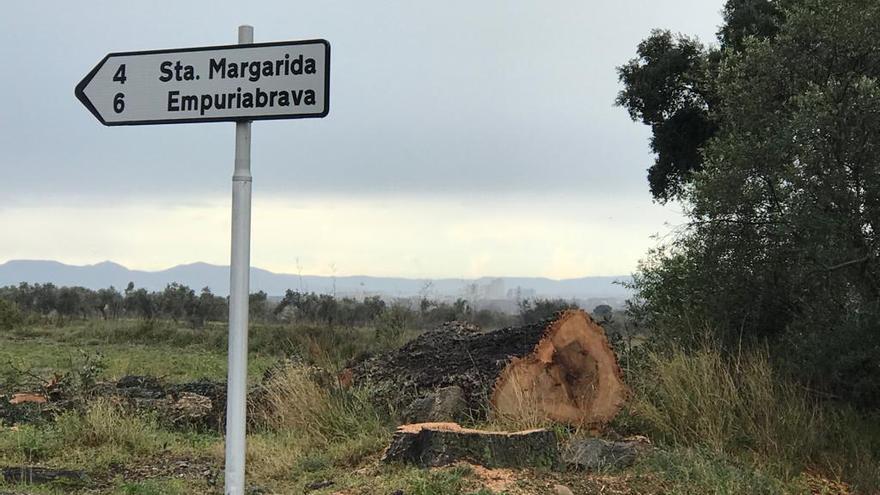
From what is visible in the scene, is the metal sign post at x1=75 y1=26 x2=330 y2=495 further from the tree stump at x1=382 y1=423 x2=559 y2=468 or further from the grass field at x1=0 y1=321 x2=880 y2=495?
the tree stump at x1=382 y1=423 x2=559 y2=468

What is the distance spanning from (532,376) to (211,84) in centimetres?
493

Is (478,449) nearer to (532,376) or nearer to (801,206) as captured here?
(532,376)

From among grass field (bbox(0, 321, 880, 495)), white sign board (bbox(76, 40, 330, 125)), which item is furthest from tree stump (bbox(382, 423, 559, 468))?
white sign board (bbox(76, 40, 330, 125))

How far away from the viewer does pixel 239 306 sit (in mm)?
3617

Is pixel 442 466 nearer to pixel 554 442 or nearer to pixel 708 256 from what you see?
pixel 554 442

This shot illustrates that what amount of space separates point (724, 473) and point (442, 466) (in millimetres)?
2091

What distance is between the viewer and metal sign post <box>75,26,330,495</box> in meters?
3.58

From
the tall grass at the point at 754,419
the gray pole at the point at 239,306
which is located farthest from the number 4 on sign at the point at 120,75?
the tall grass at the point at 754,419

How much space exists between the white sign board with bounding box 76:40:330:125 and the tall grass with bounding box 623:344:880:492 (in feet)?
15.2

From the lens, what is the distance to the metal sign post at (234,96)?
141 inches

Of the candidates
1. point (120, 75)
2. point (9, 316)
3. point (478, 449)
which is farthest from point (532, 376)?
point (9, 316)

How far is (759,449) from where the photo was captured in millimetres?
6504

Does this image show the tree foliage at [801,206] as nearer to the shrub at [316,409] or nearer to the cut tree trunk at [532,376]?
the cut tree trunk at [532,376]

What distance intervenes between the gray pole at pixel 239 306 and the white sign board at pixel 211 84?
0.44ft
